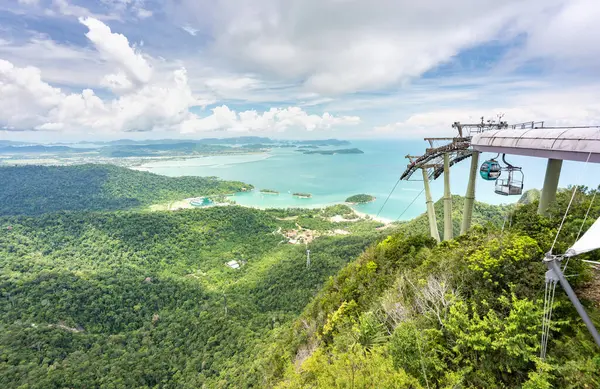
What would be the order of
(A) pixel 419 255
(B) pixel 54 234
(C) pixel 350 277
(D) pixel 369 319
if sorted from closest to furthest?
(D) pixel 369 319 < (A) pixel 419 255 < (C) pixel 350 277 < (B) pixel 54 234

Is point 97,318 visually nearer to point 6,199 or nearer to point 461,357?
point 461,357

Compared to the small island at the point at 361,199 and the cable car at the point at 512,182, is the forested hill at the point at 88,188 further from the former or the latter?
the cable car at the point at 512,182

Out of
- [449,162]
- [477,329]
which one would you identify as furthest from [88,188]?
[477,329]

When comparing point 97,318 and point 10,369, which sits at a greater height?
point 10,369

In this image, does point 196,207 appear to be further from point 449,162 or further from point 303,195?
point 449,162

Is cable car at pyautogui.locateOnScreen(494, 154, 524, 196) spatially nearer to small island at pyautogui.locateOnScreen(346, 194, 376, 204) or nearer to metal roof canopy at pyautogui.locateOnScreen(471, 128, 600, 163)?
metal roof canopy at pyautogui.locateOnScreen(471, 128, 600, 163)

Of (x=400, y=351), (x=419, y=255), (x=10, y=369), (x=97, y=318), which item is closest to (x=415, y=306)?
(x=400, y=351)
